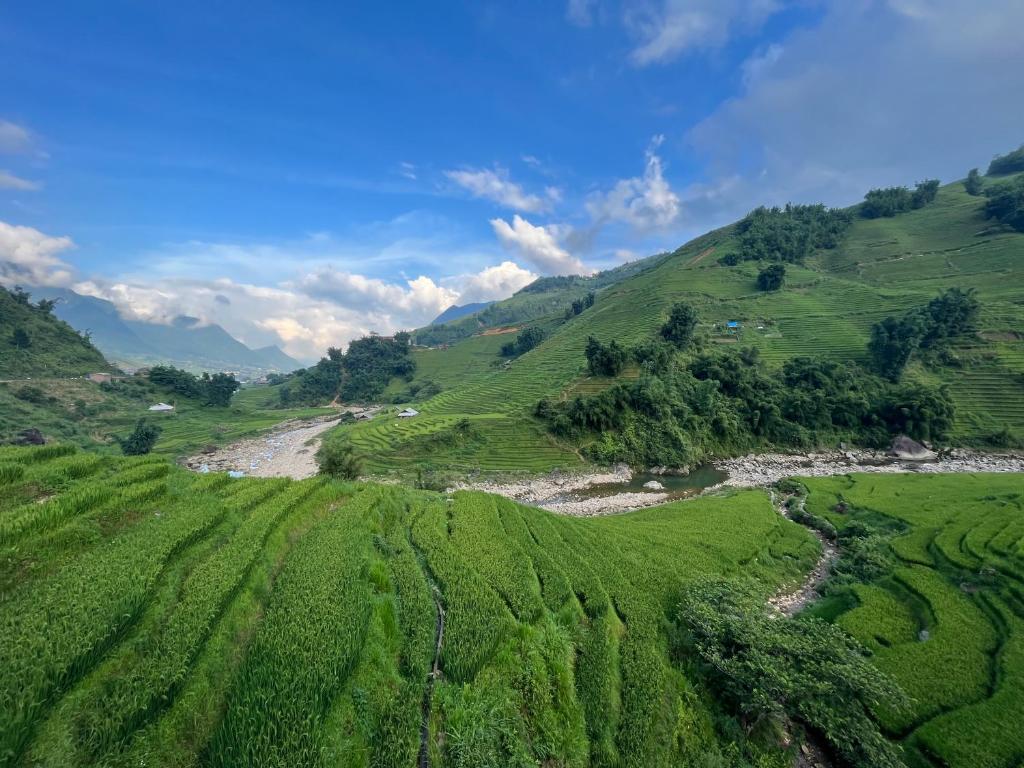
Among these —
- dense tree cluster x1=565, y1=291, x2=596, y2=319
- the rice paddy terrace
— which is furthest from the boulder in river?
dense tree cluster x1=565, y1=291, x2=596, y2=319

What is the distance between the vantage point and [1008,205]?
240ft

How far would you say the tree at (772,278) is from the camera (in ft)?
229

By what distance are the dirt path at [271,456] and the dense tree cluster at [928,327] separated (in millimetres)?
67190

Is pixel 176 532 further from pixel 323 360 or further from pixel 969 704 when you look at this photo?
pixel 323 360

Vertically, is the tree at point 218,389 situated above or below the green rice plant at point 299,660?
above

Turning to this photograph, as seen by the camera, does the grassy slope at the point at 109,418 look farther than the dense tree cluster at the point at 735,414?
Yes

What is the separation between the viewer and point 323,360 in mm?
96750

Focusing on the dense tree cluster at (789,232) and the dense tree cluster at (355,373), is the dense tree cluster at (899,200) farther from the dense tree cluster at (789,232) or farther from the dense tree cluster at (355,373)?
the dense tree cluster at (355,373)

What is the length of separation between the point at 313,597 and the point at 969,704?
14.6 m

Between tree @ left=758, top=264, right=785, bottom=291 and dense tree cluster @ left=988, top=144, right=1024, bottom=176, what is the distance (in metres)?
106

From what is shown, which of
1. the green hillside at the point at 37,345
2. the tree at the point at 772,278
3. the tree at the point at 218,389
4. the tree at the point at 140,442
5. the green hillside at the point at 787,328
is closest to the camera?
the tree at the point at 140,442

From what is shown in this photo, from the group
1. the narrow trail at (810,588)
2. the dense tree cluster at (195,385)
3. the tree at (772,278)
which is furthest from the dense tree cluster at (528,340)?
the narrow trail at (810,588)

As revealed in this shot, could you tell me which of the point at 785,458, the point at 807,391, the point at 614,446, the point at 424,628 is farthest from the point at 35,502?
the point at 807,391

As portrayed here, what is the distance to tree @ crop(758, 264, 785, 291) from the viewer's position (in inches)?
2746
